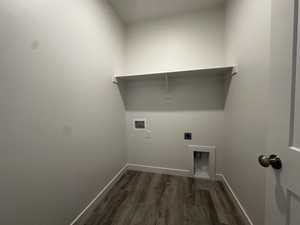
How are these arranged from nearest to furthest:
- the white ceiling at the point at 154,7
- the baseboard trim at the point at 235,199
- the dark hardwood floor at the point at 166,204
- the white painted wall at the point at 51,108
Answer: the white painted wall at the point at 51,108, the baseboard trim at the point at 235,199, the dark hardwood floor at the point at 166,204, the white ceiling at the point at 154,7

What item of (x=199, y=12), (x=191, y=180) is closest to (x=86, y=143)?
(x=191, y=180)

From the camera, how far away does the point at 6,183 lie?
766 mm

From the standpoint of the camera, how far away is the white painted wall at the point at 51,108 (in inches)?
31.0

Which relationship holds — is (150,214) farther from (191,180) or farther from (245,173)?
(245,173)

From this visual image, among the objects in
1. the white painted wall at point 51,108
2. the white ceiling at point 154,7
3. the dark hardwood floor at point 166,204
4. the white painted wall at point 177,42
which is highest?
the white ceiling at point 154,7

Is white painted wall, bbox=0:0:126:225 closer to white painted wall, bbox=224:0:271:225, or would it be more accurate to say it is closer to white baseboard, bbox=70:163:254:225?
white baseboard, bbox=70:163:254:225

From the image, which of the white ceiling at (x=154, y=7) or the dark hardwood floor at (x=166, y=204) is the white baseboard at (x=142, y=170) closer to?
the dark hardwood floor at (x=166, y=204)

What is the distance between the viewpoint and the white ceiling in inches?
70.7

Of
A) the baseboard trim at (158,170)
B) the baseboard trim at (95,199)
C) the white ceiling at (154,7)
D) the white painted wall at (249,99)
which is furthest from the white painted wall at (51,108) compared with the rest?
the white painted wall at (249,99)

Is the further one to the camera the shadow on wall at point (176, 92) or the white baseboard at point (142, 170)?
the shadow on wall at point (176, 92)

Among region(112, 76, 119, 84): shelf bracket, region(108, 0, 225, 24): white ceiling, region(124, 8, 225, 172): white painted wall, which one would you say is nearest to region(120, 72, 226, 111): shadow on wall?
region(124, 8, 225, 172): white painted wall

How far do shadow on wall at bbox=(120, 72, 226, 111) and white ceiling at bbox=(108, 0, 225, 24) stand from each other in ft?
3.22

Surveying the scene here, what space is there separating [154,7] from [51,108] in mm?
1943

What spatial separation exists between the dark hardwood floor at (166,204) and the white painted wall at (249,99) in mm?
271
